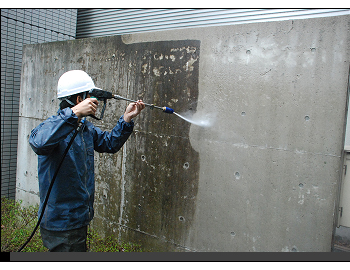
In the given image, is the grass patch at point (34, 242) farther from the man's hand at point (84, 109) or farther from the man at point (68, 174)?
the man's hand at point (84, 109)

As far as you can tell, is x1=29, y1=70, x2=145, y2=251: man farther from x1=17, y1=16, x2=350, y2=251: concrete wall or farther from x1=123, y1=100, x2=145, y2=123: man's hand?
x1=17, y1=16, x2=350, y2=251: concrete wall

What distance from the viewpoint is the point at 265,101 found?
2.71 meters

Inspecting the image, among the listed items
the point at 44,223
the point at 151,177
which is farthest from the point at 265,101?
the point at 44,223

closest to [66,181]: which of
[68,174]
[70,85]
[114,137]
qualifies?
[68,174]

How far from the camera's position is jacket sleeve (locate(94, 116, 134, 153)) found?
266cm

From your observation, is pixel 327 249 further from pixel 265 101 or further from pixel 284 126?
pixel 265 101

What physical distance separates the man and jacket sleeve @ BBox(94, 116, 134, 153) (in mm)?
239

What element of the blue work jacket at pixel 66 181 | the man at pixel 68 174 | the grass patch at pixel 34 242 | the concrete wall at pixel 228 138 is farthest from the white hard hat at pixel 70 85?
the grass patch at pixel 34 242

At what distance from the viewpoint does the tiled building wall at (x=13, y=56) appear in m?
5.28

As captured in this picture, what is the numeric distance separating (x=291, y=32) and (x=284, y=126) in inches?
36.5

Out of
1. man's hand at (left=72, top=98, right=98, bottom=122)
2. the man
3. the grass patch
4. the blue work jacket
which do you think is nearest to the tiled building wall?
the grass patch

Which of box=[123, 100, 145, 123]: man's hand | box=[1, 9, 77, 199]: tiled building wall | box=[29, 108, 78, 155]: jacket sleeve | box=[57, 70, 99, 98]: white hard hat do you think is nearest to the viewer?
box=[29, 108, 78, 155]: jacket sleeve

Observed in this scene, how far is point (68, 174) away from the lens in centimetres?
227

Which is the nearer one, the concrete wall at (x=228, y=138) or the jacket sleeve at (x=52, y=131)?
the jacket sleeve at (x=52, y=131)
